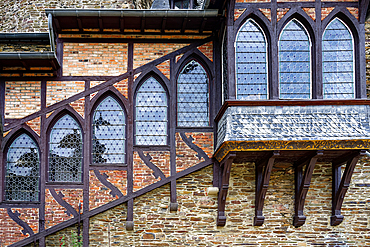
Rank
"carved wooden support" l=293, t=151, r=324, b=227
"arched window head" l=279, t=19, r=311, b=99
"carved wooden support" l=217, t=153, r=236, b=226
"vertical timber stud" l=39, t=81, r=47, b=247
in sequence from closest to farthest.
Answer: "carved wooden support" l=217, t=153, r=236, b=226
"arched window head" l=279, t=19, r=311, b=99
"carved wooden support" l=293, t=151, r=324, b=227
"vertical timber stud" l=39, t=81, r=47, b=247

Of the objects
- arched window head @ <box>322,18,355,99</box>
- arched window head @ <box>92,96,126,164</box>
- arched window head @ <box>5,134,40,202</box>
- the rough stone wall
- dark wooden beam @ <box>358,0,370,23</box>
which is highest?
dark wooden beam @ <box>358,0,370,23</box>

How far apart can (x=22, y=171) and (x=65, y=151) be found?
960 millimetres

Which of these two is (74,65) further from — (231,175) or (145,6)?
(231,175)

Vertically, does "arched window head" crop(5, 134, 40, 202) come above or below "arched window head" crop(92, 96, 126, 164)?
below

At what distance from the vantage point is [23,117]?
9297 millimetres

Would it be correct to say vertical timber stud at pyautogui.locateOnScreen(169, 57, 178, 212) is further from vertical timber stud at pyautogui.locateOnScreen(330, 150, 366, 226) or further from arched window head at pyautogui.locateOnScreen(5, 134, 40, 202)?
vertical timber stud at pyautogui.locateOnScreen(330, 150, 366, 226)

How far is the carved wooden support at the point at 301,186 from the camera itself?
28.4 feet

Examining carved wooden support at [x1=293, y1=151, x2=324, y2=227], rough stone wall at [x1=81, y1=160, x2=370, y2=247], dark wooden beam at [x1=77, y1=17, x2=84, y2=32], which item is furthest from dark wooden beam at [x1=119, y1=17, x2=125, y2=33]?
carved wooden support at [x1=293, y1=151, x2=324, y2=227]

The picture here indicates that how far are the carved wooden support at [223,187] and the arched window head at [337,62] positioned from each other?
7.23ft

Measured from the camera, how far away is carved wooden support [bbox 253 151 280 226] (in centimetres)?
860

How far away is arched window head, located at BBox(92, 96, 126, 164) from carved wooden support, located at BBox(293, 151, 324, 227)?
357 centimetres

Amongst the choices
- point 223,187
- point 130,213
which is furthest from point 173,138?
point 130,213

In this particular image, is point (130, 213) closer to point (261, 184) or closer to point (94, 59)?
point (261, 184)

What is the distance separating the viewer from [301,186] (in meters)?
8.90
